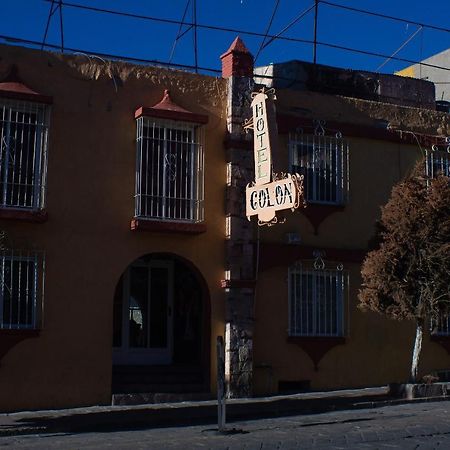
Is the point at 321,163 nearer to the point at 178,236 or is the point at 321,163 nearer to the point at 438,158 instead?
the point at 438,158

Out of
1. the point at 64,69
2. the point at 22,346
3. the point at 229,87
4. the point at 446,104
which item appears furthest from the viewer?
the point at 446,104

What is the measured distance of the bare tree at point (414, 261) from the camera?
49.4ft

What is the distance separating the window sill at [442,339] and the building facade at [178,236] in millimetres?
66

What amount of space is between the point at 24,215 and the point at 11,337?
2112 millimetres

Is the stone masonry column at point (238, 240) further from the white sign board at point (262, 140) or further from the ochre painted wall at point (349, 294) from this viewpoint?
the white sign board at point (262, 140)

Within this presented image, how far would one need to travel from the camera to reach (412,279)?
15164 millimetres

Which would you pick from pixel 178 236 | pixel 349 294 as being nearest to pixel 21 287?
pixel 178 236

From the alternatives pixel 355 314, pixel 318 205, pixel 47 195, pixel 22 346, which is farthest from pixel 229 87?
pixel 22 346

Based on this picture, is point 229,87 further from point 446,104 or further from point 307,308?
point 446,104

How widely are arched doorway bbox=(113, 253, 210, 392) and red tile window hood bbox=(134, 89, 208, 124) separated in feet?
8.77

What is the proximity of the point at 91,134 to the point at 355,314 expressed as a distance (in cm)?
662

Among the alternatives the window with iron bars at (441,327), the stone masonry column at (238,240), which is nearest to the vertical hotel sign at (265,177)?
the stone masonry column at (238,240)

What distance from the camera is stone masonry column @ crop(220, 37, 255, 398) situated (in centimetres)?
1555

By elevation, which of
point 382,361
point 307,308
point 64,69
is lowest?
point 382,361
